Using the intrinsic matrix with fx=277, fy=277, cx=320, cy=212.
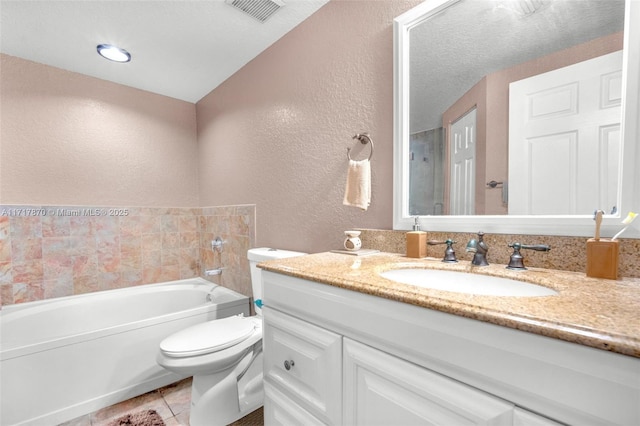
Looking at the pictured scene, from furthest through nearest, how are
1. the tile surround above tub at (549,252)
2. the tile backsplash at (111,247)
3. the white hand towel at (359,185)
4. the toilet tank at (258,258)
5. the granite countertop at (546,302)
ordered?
the tile backsplash at (111,247)
the toilet tank at (258,258)
the white hand towel at (359,185)
the tile surround above tub at (549,252)
the granite countertop at (546,302)

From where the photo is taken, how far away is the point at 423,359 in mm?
610

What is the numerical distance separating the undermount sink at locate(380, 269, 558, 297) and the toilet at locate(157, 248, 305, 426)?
895mm

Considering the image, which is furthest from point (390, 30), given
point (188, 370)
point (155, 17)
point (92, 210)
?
point (92, 210)

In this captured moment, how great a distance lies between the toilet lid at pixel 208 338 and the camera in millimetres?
1373

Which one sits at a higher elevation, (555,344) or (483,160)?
(483,160)

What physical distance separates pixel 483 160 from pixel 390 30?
2.55 ft

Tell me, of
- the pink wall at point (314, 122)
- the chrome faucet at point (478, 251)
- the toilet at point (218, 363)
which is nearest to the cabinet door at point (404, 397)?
the chrome faucet at point (478, 251)

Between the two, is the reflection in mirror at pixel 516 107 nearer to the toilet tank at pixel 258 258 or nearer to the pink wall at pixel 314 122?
the pink wall at pixel 314 122

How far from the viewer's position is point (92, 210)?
2414 mm

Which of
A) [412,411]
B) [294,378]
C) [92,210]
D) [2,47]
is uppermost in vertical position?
[2,47]

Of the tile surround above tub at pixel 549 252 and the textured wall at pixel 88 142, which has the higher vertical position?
the textured wall at pixel 88 142

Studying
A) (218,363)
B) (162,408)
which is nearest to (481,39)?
(218,363)

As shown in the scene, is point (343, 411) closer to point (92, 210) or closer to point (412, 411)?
point (412, 411)

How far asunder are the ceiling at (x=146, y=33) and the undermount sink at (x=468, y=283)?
1.59m
